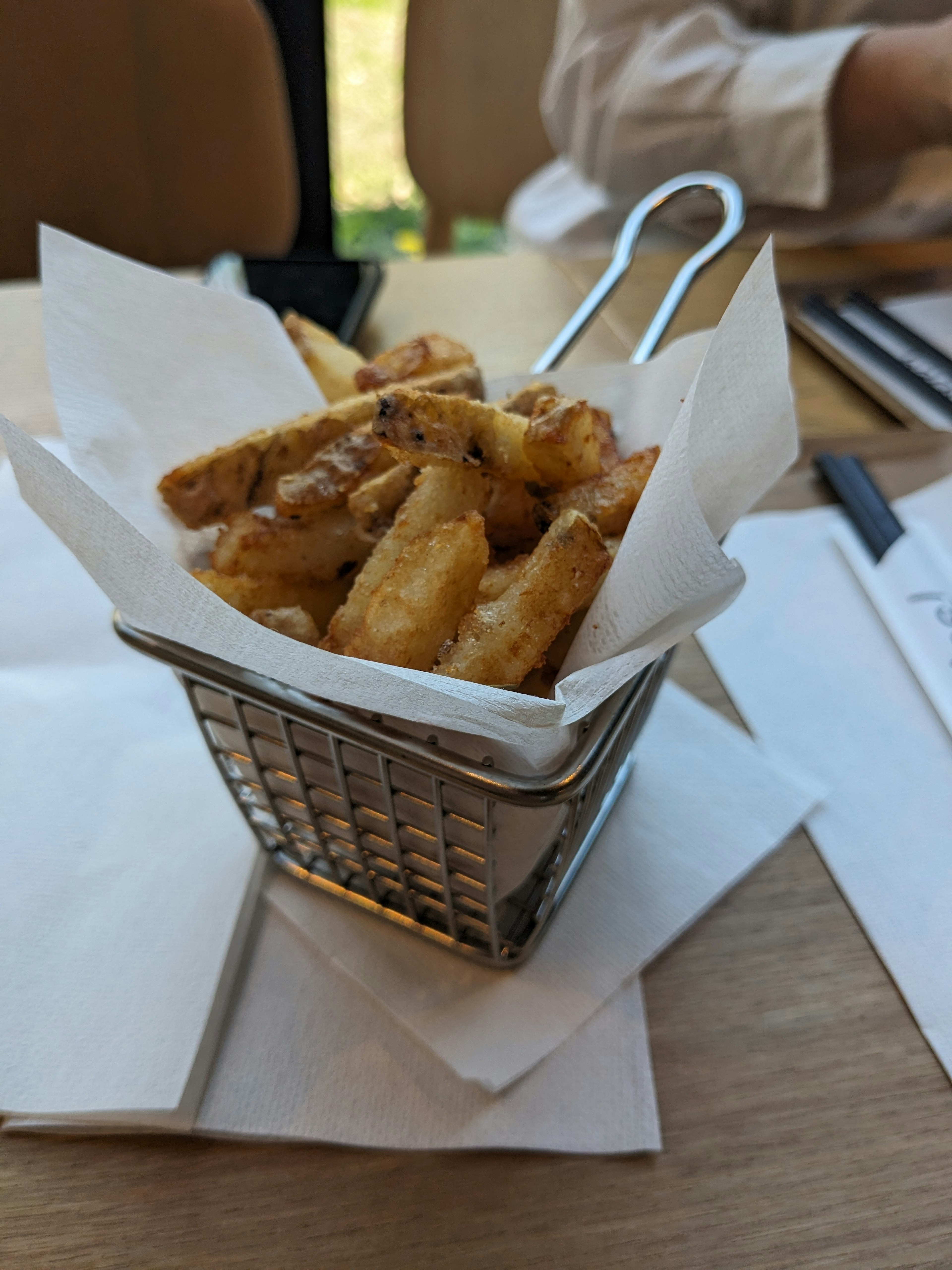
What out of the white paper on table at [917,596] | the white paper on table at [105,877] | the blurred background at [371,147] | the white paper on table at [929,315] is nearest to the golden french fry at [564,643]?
the white paper on table at [105,877]

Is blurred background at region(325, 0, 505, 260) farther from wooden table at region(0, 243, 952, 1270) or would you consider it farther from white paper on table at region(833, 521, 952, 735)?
A: wooden table at region(0, 243, 952, 1270)

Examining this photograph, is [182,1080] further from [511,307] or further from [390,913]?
[511,307]

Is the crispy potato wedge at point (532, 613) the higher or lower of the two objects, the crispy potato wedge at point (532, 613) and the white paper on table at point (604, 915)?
the higher

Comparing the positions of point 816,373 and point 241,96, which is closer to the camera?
point 816,373

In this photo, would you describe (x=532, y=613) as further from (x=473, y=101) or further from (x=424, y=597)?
(x=473, y=101)

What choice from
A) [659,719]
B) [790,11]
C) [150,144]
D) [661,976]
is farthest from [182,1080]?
[790,11]

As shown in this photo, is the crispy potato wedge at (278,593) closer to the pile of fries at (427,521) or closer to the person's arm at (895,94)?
the pile of fries at (427,521)
